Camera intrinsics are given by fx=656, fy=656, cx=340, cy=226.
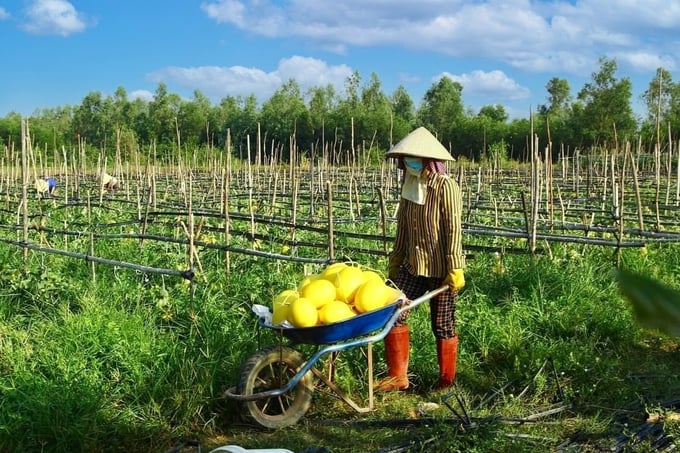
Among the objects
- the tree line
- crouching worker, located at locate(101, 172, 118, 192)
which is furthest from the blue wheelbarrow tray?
the tree line

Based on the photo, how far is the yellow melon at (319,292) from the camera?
362 centimetres

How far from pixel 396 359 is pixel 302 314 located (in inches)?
41.2

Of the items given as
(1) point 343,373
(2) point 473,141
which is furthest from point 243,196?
(2) point 473,141

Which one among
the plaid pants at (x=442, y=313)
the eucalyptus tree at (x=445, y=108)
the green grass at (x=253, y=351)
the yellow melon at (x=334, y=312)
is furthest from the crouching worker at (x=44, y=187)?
the eucalyptus tree at (x=445, y=108)

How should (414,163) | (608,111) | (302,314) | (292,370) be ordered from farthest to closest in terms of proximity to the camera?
(608,111) → (414,163) → (292,370) → (302,314)

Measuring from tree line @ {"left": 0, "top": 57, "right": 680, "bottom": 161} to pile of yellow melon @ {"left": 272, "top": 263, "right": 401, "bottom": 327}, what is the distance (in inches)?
1097

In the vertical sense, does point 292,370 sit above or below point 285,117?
below

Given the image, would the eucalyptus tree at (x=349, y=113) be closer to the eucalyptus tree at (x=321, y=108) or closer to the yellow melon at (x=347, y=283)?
the eucalyptus tree at (x=321, y=108)

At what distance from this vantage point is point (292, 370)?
3.84m

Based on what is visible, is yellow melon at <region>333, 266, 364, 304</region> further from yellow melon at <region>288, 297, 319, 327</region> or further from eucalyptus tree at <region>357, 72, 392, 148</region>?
eucalyptus tree at <region>357, 72, 392, 148</region>

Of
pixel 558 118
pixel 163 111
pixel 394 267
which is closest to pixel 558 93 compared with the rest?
pixel 558 118

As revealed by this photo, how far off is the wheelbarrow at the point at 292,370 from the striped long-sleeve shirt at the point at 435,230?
1.14 feet

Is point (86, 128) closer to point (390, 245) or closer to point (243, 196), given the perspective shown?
point (243, 196)

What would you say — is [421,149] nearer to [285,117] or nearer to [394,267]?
[394,267]
